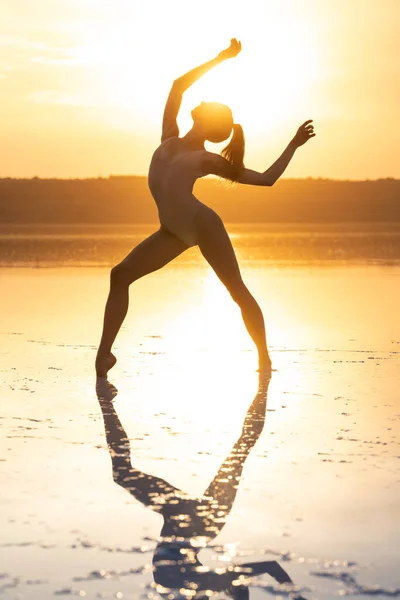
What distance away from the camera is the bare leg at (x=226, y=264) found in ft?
25.1

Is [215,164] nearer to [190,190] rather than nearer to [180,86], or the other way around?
[190,190]

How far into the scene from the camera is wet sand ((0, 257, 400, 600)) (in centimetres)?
350

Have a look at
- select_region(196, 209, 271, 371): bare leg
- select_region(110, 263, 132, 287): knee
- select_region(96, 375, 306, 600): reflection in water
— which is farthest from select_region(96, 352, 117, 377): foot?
select_region(96, 375, 306, 600): reflection in water

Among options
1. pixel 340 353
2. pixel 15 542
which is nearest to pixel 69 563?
pixel 15 542

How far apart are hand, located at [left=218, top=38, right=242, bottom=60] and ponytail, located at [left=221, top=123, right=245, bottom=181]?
1.73ft

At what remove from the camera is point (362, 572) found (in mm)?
3396

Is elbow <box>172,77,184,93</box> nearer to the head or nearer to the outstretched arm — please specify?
the head

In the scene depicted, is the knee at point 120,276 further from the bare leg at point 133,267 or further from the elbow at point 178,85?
the elbow at point 178,85

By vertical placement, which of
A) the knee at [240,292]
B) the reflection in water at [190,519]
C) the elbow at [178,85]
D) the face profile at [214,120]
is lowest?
the reflection in water at [190,519]

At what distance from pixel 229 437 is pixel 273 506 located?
131 centimetres

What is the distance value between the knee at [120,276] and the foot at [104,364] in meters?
0.51

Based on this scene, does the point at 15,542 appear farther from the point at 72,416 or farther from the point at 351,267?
the point at 351,267

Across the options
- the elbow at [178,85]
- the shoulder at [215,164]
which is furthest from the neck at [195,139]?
the elbow at [178,85]

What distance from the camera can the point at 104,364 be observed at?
7492 millimetres
